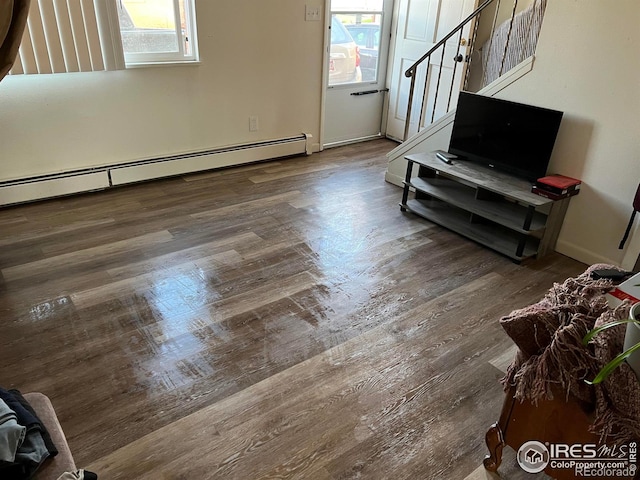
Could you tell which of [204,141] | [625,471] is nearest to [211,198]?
[204,141]

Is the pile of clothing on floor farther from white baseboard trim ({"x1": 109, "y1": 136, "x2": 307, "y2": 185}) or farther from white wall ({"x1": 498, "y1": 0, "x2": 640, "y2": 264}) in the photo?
white wall ({"x1": 498, "y1": 0, "x2": 640, "y2": 264})

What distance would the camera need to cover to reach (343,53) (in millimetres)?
4820

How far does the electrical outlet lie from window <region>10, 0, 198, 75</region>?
3.46 feet

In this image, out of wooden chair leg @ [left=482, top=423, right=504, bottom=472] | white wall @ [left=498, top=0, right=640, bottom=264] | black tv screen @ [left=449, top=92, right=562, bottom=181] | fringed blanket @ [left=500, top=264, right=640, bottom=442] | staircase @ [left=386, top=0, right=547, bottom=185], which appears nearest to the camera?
fringed blanket @ [left=500, top=264, right=640, bottom=442]

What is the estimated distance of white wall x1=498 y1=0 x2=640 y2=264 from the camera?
270 cm

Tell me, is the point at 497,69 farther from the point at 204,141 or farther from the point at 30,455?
the point at 30,455

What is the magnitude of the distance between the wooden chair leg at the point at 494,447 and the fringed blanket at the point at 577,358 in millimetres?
242

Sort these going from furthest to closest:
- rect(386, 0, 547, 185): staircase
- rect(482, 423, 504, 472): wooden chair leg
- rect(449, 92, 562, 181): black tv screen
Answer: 1. rect(386, 0, 547, 185): staircase
2. rect(449, 92, 562, 181): black tv screen
3. rect(482, 423, 504, 472): wooden chair leg

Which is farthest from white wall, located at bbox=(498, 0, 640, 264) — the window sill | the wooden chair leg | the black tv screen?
the window sill

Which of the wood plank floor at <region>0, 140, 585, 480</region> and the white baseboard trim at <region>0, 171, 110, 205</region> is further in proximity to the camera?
the white baseboard trim at <region>0, 171, 110, 205</region>

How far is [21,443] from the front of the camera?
1.13m

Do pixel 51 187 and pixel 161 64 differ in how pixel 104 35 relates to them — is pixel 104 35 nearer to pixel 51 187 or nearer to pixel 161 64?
pixel 161 64

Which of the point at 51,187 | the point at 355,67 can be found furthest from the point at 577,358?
the point at 355,67

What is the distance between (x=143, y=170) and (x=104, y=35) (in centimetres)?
101
